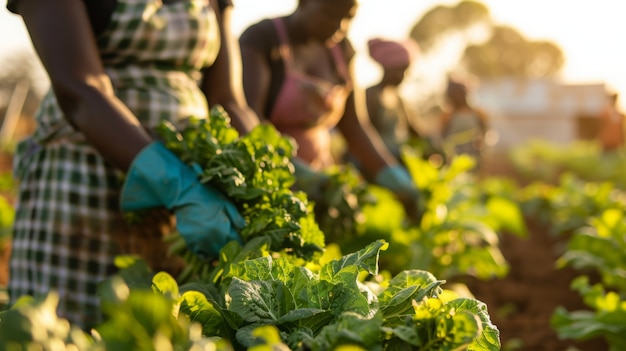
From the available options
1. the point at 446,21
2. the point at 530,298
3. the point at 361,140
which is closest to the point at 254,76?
the point at 361,140

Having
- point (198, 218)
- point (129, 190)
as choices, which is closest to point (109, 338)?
point (198, 218)

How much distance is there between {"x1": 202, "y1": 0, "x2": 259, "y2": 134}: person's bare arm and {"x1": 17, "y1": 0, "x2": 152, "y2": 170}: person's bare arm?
50 cm

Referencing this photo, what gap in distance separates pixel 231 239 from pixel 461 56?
5841 centimetres

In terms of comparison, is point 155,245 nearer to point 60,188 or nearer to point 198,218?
point 60,188

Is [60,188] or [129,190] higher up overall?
[129,190]

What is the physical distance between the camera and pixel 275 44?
9.79 feet

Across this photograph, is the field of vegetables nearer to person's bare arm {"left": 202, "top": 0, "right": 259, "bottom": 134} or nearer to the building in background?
person's bare arm {"left": 202, "top": 0, "right": 259, "bottom": 134}

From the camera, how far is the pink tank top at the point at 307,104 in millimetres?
3027

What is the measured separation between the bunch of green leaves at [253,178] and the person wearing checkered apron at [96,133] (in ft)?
0.21

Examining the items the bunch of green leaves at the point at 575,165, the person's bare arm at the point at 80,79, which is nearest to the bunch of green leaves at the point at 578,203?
the person's bare arm at the point at 80,79

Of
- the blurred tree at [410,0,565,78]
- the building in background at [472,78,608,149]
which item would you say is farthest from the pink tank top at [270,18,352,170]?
the blurred tree at [410,0,565,78]

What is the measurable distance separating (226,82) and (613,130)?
44.9 feet

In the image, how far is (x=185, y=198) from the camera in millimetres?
1544

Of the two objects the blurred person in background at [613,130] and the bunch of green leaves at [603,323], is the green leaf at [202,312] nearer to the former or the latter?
the bunch of green leaves at [603,323]
